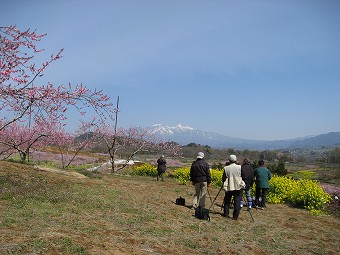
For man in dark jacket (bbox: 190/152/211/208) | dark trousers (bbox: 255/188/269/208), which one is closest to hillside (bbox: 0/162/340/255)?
dark trousers (bbox: 255/188/269/208)

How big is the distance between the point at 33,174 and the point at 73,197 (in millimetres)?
4051

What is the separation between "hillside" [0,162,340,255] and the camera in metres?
6.19

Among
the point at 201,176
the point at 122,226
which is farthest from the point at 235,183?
the point at 122,226

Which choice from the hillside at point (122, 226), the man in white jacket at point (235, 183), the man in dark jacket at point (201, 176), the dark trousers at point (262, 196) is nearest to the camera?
the hillside at point (122, 226)

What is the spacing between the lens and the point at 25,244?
219 inches

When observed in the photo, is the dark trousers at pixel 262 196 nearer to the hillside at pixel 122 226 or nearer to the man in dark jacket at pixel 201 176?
the hillside at pixel 122 226

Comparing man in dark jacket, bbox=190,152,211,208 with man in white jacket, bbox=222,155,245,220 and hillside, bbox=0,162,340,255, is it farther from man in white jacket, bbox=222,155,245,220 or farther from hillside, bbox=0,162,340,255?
hillside, bbox=0,162,340,255

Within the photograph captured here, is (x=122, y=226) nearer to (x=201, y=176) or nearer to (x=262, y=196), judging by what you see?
(x=201, y=176)

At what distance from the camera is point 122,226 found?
812 centimetres

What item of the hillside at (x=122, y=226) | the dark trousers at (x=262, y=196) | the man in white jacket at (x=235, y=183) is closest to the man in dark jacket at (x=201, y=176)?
the man in white jacket at (x=235, y=183)

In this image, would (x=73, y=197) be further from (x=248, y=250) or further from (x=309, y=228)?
(x=309, y=228)

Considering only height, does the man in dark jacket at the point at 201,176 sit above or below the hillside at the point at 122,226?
above

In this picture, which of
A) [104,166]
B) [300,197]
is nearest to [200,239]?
[300,197]

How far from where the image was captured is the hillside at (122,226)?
6188 millimetres
